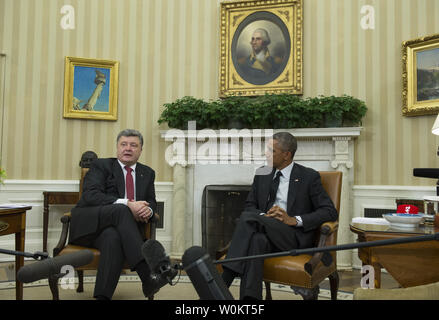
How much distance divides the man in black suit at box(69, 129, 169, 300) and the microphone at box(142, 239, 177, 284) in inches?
59.6

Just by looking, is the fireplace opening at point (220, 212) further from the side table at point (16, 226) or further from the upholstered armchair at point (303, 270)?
the side table at point (16, 226)

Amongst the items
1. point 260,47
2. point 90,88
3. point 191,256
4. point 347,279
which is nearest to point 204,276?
point 191,256

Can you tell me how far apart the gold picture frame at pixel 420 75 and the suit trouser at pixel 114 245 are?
3348 millimetres

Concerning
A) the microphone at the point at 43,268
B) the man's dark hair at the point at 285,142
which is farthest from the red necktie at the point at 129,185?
the microphone at the point at 43,268

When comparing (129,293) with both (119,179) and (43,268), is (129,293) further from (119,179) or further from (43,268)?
(43,268)

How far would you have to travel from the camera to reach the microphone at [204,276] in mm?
791

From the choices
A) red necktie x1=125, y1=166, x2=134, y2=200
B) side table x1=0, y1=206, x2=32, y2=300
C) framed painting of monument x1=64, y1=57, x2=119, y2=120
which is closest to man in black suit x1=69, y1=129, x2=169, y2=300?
red necktie x1=125, y1=166, x2=134, y2=200

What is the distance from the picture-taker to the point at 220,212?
15.4 feet

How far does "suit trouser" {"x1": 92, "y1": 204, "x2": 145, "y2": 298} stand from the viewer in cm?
254

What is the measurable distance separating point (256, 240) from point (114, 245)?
1.01 metres

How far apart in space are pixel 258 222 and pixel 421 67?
9.90 ft

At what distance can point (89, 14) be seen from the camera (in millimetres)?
5066
